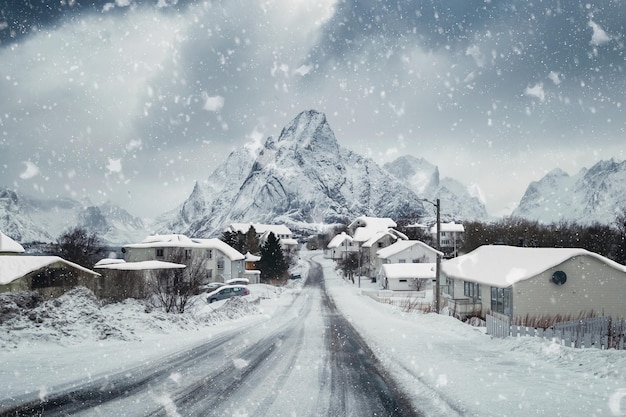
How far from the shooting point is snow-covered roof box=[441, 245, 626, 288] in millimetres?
29594

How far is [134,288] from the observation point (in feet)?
126

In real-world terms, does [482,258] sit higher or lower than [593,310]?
higher

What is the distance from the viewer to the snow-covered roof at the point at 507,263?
29594mm

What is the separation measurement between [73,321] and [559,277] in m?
29.3

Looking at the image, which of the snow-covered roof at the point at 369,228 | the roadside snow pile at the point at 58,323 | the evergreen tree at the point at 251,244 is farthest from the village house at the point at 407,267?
the roadside snow pile at the point at 58,323

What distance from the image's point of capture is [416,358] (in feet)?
45.5

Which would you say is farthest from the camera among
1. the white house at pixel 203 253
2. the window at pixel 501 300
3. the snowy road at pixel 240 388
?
the white house at pixel 203 253

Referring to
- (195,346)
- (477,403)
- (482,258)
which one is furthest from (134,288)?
(477,403)

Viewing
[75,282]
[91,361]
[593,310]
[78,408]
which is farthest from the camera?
[75,282]

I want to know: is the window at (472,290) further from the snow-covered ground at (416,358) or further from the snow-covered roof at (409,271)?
the snow-covered roof at (409,271)

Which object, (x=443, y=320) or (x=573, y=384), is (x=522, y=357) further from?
(x=443, y=320)

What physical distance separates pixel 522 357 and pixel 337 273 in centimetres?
8045

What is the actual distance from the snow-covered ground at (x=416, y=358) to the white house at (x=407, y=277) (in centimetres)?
3853

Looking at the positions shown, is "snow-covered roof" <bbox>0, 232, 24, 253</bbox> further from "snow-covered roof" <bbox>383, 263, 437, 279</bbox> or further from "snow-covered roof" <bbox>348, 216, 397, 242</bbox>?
"snow-covered roof" <bbox>348, 216, 397, 242</bbox>
